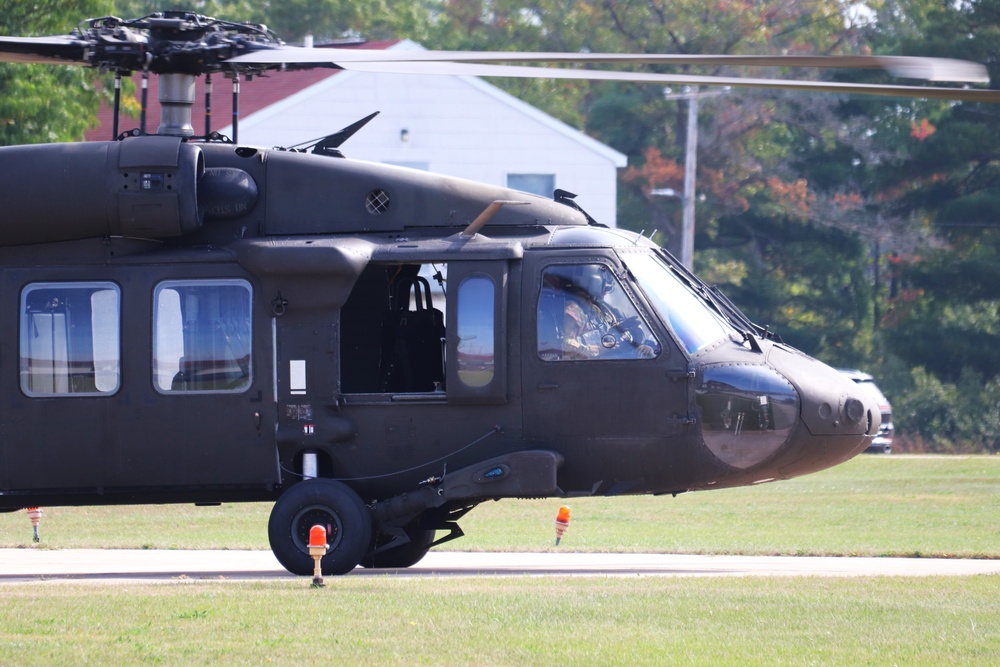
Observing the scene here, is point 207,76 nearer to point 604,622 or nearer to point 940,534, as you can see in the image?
point 604,622

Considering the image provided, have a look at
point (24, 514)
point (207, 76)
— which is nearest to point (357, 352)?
point (207, 76)

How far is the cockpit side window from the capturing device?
12008 mm

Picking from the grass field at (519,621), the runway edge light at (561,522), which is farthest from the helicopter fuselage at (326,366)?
the runway edge light at (561,522)

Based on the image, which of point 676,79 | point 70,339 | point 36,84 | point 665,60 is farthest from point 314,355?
point 36,84

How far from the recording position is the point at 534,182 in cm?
3631

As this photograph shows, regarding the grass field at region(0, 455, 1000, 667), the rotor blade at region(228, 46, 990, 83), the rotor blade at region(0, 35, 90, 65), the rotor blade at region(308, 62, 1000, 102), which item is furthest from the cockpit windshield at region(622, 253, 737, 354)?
the rotor blade at region(0, 35, 90, 65)

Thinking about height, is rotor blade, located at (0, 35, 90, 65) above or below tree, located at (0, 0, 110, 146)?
below

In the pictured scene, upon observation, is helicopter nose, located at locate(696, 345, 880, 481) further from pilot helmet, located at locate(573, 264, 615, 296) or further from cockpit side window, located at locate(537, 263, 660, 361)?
pilot helmet, located at locate(573, 264, 615, 296)

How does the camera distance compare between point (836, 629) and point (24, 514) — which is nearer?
point (836, 629)

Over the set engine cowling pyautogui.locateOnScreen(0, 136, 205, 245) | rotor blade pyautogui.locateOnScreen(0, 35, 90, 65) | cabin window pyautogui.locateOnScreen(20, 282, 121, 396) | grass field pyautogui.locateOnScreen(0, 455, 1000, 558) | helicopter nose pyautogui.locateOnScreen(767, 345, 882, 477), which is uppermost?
rotor blade pyautogui.locateOnScreen(0, 35, 90, 65)

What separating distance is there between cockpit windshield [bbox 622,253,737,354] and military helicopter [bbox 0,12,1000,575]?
24 mm

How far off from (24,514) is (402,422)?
11.6m

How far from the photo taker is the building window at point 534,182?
3619 cm

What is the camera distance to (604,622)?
9.19 metres
